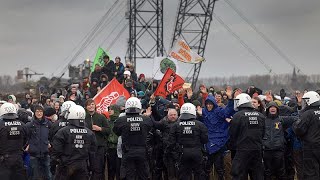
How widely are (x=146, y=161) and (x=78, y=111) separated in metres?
2.50

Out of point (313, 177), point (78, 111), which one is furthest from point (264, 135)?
point (78, 111)

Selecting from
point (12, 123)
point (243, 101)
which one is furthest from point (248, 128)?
point (12, 123)

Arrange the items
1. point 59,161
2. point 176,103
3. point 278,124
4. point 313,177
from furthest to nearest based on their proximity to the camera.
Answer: point 176,103
point 278,124
point 313,177
point 59,161

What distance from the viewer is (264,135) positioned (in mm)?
13945

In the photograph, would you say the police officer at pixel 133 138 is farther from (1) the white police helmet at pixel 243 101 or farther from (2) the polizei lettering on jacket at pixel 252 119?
(2) the polizei lettering on jacket at pixel 252 119

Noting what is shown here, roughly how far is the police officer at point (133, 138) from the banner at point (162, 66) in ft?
25.8

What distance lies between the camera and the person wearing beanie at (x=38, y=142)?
1452cm

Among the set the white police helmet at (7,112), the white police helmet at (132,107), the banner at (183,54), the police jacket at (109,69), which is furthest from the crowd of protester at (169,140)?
the banner at (183,54)

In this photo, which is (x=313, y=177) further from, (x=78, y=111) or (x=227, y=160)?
(x=78, y=111)

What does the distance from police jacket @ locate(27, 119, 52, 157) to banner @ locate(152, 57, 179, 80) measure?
7575mm

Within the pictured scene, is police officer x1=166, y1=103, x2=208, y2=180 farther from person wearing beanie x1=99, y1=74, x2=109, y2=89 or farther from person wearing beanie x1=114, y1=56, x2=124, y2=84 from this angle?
person wearing beanie x1=114, y1=56, x2=124, y2=84

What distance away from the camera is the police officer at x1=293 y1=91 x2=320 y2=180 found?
13.2 metres

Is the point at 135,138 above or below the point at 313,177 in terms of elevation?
above

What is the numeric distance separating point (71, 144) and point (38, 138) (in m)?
3.03
